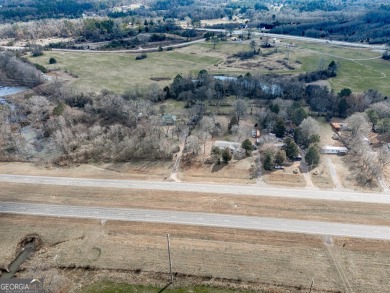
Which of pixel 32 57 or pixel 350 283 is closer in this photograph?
pixel 350 283

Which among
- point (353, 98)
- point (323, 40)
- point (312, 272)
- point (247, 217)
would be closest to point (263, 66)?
point (353, 98)

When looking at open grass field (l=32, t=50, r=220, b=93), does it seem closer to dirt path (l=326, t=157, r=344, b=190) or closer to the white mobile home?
the white mobile home

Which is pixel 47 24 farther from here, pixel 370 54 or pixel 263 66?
pixel 370 54

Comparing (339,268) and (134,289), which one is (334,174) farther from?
(134,289)

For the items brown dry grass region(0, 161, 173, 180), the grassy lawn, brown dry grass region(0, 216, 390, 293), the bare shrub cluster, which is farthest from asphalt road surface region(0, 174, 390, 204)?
the bare shrub cluster

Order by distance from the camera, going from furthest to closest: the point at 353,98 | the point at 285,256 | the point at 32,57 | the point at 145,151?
1. the point at 32,57
2. the point at 353,98
3. the point at 145,151
4. the point at 285,256

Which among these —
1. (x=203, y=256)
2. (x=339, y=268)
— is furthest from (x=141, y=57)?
(x=339, y=268)
